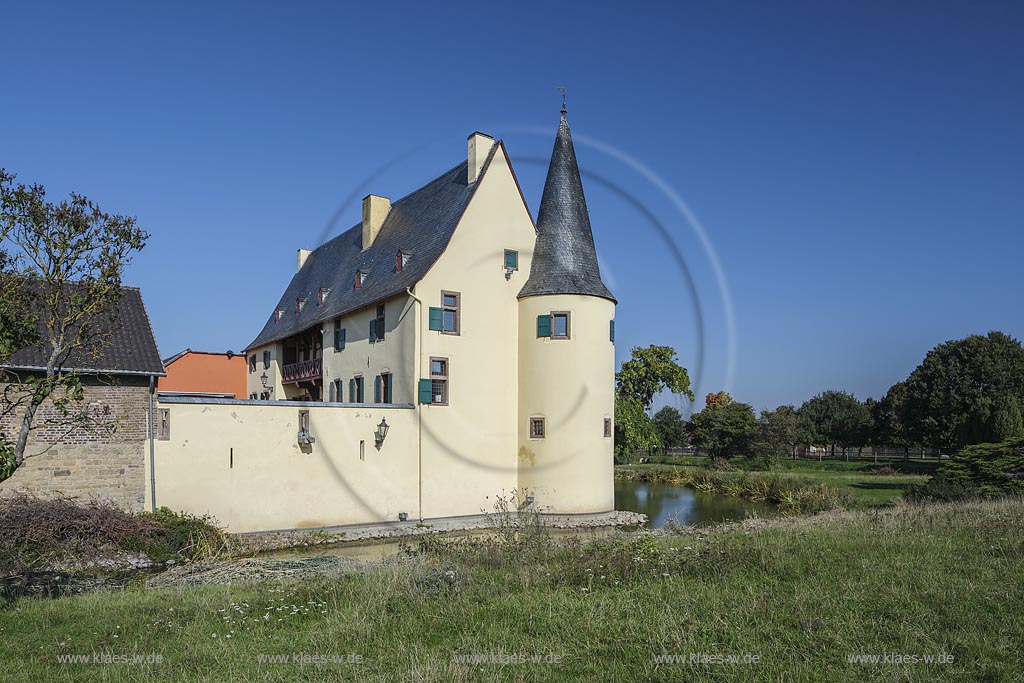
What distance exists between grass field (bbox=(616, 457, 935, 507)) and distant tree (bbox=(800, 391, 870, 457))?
18123mm

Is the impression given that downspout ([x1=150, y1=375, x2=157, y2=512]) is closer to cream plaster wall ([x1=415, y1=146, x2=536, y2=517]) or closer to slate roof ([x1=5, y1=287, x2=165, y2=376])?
slate roof ([x1=5, y1=287, x2=165, y2=376])

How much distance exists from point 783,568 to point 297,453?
1613 centimetres

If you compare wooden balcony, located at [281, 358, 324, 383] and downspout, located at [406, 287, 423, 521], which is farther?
wooden balcony, located at [281, 358, 324, 383]

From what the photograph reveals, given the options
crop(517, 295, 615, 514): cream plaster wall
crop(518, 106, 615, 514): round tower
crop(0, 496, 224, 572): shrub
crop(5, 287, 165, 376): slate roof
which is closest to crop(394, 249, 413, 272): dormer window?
crop(518, 106, 615, 514): round tower

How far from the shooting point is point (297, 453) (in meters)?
22.5

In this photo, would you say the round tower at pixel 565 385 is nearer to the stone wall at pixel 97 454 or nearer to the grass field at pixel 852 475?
the grass field at pixel 852 475

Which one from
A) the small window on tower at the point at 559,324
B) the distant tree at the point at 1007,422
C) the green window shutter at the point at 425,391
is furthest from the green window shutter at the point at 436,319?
the distant tree at the point at 1007,422

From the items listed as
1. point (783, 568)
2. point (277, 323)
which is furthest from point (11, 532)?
point (277, 323)

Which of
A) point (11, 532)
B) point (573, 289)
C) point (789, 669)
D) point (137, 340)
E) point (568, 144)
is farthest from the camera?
point (568, 144)

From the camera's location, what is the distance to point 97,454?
18.7 metres

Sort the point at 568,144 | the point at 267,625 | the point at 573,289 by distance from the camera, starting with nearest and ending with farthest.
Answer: the point at 267,625 → the point at 573,289 → the point at 568,144

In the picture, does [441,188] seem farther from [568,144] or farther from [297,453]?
[297,453]

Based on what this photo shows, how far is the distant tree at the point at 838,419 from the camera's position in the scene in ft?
230

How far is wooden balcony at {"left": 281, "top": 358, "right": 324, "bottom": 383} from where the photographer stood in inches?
1286
